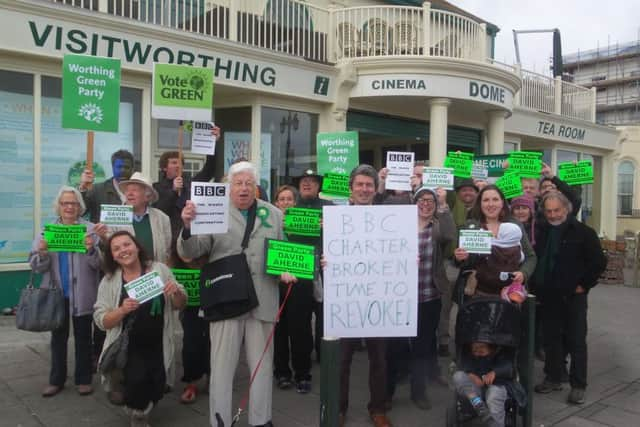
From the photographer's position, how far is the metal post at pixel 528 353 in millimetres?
3922

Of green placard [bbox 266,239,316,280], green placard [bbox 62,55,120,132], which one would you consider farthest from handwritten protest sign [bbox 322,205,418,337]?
green placard [bbox 62,55,120,132]

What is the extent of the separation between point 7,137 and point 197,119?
4086mm

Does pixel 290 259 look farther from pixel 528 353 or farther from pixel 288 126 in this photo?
pixel 288 126

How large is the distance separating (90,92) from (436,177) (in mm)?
3390

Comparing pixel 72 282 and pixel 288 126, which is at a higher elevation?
pixel 288 126

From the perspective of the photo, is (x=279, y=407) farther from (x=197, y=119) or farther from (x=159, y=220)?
(x=197, y=119)

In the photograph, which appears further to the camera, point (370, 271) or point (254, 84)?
point (254, 84)

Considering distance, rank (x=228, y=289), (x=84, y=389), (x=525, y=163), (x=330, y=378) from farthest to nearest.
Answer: (x=525, y=163) → (x=84, y=389) → (x=228, y=289) → (x=330, y=378)

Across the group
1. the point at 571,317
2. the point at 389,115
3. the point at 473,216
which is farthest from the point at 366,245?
the point at 389,115

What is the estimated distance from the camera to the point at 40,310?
435cm

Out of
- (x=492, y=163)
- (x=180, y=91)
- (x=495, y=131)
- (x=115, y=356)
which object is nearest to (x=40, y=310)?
(x=115, y=356)

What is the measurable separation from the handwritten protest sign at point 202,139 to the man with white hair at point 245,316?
4.62 feet

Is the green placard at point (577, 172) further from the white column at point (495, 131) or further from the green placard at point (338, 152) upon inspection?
the white column at point (495, 131)

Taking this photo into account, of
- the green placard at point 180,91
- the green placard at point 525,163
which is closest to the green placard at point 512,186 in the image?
the green placard at point 525,163
